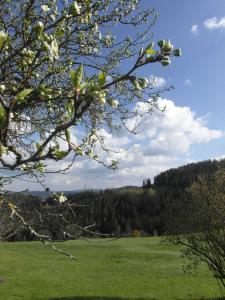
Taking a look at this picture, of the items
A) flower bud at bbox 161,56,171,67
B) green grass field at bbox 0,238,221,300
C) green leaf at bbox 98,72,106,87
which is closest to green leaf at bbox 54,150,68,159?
A: green leaf at bbox 98,72,106,87

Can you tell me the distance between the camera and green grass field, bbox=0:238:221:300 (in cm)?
3350

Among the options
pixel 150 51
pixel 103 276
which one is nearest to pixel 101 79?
pixel 150 51

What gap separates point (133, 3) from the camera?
8289 mm

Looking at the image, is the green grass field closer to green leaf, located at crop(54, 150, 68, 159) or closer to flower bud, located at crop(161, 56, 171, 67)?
green leaf, located at crop(54, 150, 68, 159)

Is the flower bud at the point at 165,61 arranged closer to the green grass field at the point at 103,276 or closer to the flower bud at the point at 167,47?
the flower bud at the point at 167,47

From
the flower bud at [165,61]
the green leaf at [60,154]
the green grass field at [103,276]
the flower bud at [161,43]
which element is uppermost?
the flower bud at [161,43]

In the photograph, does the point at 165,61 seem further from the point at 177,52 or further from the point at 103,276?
the point at 103,276

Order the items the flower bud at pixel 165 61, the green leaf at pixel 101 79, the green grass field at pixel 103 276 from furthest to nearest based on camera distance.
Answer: the green grass field at pixel 103 276 < the flower bud at pixel 165 61 < the green leaf at pixel 101 79

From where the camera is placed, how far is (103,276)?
148ft

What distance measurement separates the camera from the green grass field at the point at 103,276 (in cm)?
3350

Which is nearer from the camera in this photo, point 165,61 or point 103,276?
point 165,61

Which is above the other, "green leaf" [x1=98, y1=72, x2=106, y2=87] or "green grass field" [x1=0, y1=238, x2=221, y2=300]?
"green leaf" [x1=98, y1=72, x2=106, y2=87]

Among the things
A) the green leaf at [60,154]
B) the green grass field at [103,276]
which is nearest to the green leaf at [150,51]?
the green leaf at [60,154]

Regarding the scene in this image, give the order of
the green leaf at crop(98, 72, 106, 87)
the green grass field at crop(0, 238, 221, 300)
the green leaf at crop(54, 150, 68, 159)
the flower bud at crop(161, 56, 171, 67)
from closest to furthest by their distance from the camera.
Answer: the green leaf at crop(98, 72, 106, 87), the flower bud at crop(161, 56, 171, 67), the green leaf at crop(54, 150, 68, 159), the green grass field at crop(0, 238, 221, 300)
